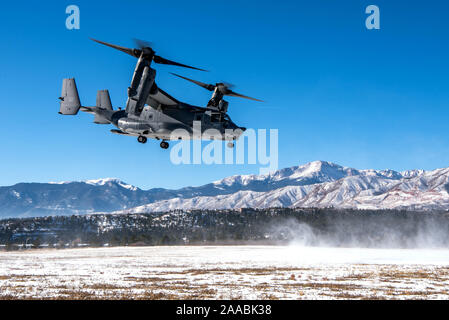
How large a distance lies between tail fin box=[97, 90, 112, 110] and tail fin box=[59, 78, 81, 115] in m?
2.12

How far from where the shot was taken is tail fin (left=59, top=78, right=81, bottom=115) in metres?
44.6

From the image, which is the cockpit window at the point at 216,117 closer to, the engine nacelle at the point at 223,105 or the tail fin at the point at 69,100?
the engine nacelle at the point at 223,105

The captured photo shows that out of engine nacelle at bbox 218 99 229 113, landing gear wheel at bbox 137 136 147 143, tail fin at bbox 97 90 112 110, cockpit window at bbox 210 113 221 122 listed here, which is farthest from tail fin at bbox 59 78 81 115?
cockpit window at bbox 210 113 221 122

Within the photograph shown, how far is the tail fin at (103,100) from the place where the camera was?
45.1 m

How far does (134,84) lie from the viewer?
99.0ft

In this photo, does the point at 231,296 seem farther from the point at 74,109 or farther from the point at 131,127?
the point at 74,109

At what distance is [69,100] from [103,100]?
354cm

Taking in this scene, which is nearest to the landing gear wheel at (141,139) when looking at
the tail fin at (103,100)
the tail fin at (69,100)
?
the tail fin at (103,100)

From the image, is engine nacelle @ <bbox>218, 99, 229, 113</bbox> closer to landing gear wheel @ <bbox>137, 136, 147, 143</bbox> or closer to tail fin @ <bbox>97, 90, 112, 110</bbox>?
landing gear wheel @ <bbox>137, 136, 147, 143</bbox>

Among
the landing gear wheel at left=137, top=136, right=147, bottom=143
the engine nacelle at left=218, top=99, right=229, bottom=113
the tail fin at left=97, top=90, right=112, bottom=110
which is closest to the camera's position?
the landing gear wheel at left=137, top=136, right=147, bottom=143

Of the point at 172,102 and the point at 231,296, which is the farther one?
the point at 172,102
